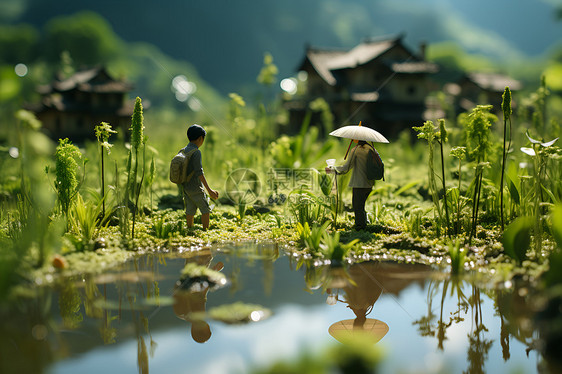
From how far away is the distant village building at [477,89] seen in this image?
28359 millimetres

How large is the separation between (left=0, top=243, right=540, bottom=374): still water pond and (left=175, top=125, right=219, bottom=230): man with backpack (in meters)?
1.37

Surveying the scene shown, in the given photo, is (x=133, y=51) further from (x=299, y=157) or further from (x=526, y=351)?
(x=526, y=351)

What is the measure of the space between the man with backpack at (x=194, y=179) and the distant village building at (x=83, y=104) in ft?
44.1

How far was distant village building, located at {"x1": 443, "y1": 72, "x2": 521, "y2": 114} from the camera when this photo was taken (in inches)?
1117

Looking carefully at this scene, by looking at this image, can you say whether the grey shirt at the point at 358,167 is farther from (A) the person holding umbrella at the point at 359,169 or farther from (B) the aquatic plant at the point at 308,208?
(B) the aquatic plant at the point at 308,208

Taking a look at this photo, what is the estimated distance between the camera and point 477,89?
2967 centimetres

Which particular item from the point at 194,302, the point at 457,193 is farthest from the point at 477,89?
the point at 194,302

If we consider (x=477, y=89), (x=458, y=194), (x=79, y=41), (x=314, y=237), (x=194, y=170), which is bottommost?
(x=314, y=237)

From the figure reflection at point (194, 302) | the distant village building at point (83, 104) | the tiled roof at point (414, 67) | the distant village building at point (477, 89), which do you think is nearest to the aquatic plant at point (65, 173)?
the figure reflection at point (194, 302)

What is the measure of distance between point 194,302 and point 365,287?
1.70 m

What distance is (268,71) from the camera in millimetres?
9367

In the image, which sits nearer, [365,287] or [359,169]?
[365,287]

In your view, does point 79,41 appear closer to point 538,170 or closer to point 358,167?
point 358,167

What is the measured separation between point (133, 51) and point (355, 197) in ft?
240
